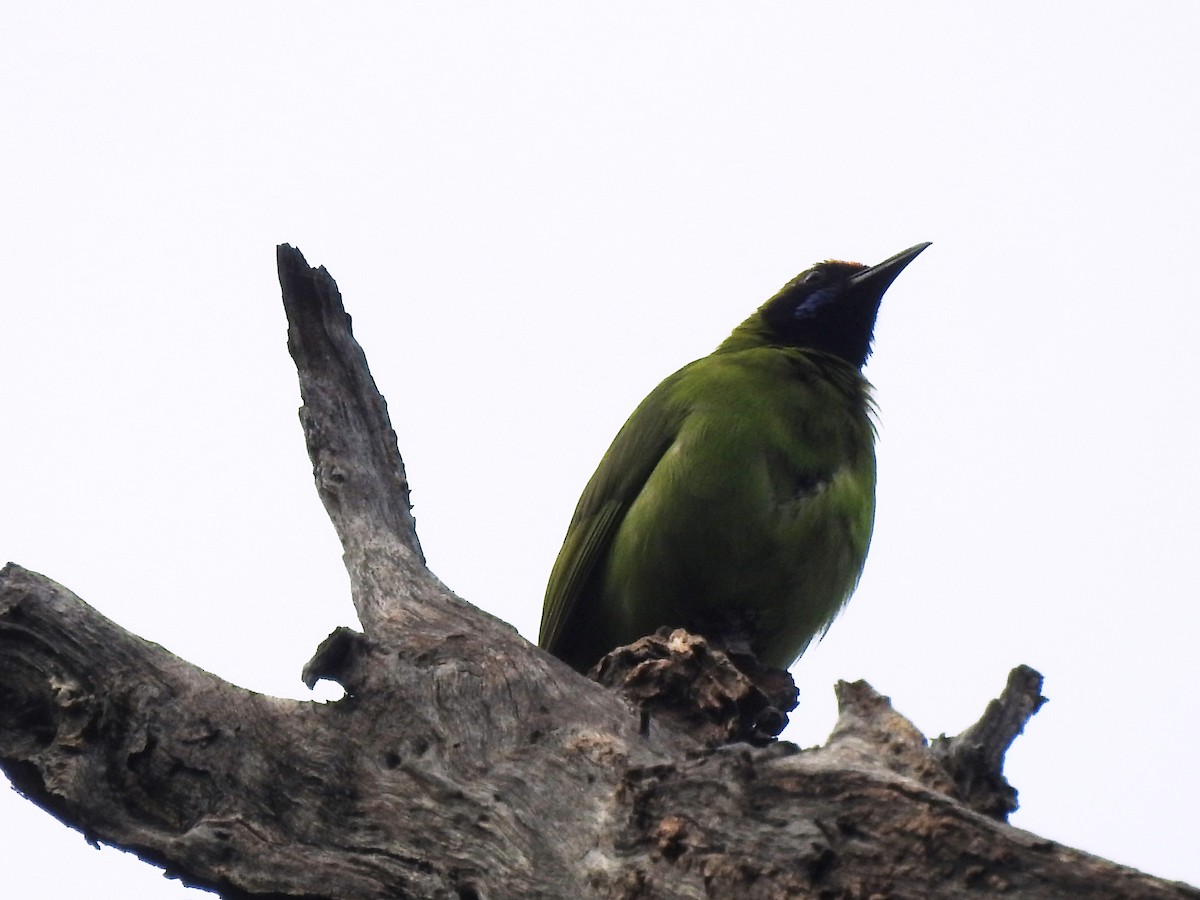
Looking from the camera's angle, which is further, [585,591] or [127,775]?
[585,591]

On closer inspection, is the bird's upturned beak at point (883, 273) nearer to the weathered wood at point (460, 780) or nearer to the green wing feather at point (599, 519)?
the green wing feather at point (599, 519)

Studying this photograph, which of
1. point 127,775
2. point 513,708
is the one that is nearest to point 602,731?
point 513,708

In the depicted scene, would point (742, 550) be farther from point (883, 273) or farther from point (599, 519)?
point (883, 273)

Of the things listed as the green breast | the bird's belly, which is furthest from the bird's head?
the bird's belly

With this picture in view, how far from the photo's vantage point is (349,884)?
11.1 ft

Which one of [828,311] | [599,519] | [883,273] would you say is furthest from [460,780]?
[883,273]

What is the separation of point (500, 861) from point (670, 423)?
106 inches

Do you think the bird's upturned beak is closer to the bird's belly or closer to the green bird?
the green bird

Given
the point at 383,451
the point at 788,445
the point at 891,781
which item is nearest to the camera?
the point at 891,781

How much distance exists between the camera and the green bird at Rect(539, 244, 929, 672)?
5.37 m

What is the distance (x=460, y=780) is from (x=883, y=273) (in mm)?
4227

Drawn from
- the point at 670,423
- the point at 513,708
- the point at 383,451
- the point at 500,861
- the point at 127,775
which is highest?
the point at 670,423

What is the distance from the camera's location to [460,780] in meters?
3.63

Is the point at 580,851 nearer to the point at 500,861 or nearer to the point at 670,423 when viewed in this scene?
the point at 500,861
